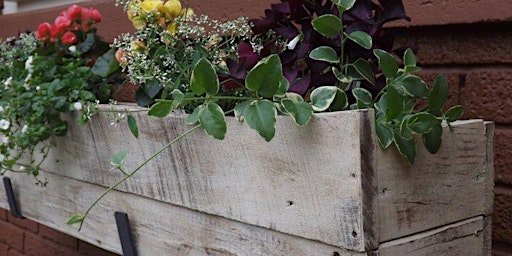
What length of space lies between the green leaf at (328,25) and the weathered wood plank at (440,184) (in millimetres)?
218

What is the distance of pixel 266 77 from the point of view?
40.4 inches

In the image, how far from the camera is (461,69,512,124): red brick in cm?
140

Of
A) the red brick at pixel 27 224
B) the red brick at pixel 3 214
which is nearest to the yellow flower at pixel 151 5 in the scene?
the red brick at pixel 27 224

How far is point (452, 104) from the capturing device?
1.49 meters

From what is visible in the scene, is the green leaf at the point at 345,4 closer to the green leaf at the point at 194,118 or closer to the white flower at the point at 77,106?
the green leaf at the point at 194,118

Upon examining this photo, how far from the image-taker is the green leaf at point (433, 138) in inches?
41.1

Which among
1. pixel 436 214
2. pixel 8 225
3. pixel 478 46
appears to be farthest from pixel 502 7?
pixel 8 225

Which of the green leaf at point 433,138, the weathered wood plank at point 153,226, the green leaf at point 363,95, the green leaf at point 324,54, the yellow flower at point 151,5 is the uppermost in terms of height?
the yellow flower at point 151,5

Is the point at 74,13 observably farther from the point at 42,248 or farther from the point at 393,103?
the point at 42,248

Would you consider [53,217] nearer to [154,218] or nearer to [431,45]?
[154,218]

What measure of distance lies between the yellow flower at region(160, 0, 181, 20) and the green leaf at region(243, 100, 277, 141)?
1.46 ft

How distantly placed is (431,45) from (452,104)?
14cm

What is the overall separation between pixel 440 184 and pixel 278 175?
253 mm

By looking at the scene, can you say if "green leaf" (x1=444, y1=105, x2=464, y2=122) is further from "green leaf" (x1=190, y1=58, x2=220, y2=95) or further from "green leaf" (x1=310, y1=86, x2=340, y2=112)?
"green leaf" (x1=190, y1=58, x2=220, y2=95)
